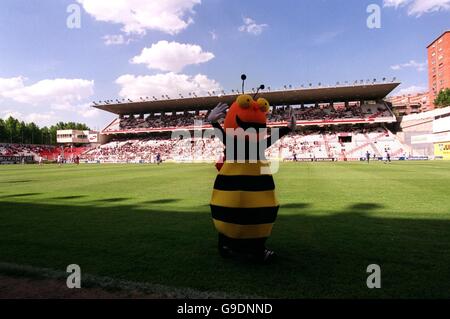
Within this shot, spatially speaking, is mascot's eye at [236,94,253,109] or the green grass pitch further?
mascot's eye at [236,94,253,109]

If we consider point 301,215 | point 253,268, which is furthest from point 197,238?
point 301,215

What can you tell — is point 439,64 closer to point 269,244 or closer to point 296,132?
point 296,132

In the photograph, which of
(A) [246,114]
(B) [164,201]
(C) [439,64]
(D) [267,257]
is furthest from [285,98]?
(D) [267,257]

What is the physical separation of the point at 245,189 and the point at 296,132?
5889 centimetres

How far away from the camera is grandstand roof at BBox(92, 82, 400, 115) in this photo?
56594mm

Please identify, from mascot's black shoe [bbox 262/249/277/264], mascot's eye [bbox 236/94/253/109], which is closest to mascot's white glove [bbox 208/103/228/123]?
mascot's eye [bbox 236/94/253/109]

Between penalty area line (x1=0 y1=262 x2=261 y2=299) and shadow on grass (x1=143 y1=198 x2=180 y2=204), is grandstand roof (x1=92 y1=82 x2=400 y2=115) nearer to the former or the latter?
shadow on grass (x1=143 y1=198 x2=180 y2=204)

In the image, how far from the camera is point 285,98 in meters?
62.0

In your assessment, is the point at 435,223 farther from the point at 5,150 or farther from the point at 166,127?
the point at 5,150

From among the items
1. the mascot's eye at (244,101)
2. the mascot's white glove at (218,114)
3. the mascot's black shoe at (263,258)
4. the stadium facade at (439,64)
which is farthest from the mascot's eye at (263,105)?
the stadium facade at (439,64)

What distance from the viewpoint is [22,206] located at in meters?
9.90

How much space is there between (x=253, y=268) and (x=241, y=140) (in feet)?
5.72

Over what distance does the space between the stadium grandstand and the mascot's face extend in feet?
148

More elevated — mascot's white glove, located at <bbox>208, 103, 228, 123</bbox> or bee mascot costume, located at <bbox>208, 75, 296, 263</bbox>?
mascot's white glove, located at <bbox>208, 103, 228, 123</bbox>
